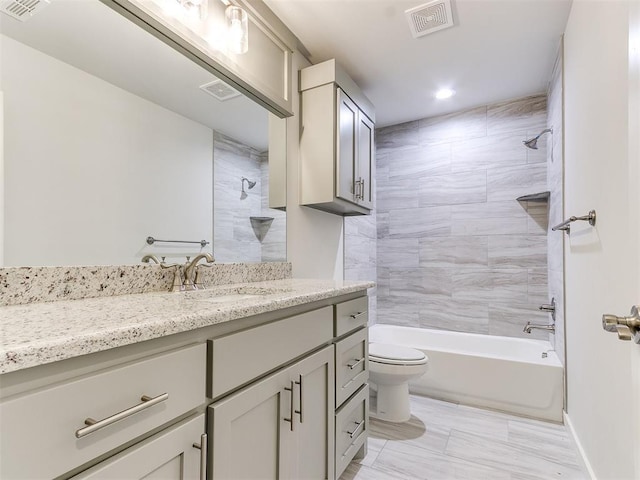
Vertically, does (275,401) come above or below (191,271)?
below

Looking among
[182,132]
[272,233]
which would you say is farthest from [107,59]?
[272,233]

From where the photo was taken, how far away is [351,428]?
5.10 feet

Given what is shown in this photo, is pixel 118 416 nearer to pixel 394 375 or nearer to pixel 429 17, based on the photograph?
pixel 394 375

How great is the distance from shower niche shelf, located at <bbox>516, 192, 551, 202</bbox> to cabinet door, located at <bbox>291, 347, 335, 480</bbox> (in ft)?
7.13

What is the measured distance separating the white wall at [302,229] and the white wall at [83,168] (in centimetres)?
73

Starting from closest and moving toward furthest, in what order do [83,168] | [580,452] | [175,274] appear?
[83,168], [175,274], [580,452]

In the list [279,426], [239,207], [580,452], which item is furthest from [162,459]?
[580,452]

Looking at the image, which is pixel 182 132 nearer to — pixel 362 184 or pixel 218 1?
pixel 218 1

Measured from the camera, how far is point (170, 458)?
0.70 meters

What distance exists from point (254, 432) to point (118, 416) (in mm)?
444

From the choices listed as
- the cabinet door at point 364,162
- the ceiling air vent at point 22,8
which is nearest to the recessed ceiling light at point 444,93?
the cabinet door at point 364,162

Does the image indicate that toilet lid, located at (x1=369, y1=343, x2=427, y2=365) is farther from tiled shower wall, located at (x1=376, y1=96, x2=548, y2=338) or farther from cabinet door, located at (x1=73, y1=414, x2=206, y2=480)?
cabinet door, located at (x1=73, y1=414, x2=206, y2=480)

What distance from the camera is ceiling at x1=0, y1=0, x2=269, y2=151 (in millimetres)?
992

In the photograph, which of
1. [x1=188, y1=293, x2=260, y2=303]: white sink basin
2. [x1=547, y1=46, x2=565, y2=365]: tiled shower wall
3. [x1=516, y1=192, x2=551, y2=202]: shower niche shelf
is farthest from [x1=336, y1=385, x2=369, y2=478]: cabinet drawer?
[x1=516, y1=192, x2=551, y2=202]: shower niche shelf
